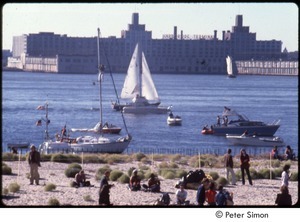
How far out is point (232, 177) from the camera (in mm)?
12867

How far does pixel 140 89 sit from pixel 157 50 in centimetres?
5331

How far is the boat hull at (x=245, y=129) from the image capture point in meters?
38.6

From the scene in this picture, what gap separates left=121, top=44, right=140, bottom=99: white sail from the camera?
51969 millimetres

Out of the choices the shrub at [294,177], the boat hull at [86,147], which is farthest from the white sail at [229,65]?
the shrub at [294,177]

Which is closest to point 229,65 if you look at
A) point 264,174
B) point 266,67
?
point 266,67

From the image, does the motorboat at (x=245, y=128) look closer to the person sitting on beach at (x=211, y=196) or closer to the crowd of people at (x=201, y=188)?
the crowd of people at (x=201, y=188)

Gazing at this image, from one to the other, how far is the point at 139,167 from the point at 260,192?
432 cm

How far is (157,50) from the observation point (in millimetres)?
107000

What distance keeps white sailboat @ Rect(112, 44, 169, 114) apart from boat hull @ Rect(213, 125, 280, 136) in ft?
43.8

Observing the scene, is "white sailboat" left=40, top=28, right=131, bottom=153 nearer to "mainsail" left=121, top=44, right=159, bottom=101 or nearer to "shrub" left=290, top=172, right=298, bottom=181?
"shrub" left=290, top=172, right=298, bottom=181


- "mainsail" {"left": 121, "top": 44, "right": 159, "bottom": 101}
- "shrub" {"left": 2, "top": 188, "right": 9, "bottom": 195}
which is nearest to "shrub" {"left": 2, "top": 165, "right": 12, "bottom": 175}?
"shrub" {"left": 2, "top": 188, "right": 9, "bottom": 195}

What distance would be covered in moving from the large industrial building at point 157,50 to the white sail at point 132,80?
46645 mm

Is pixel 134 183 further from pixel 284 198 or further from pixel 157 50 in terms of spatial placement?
pixel 157 50

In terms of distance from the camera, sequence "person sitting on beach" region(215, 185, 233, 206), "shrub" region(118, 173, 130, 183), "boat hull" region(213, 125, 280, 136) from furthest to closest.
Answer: "boat hull" region(213, 125, 280, 136) < "shrub" region(118, 173, 130, 183) < "person sitting on beach" region(215, 185, 233, 206)
